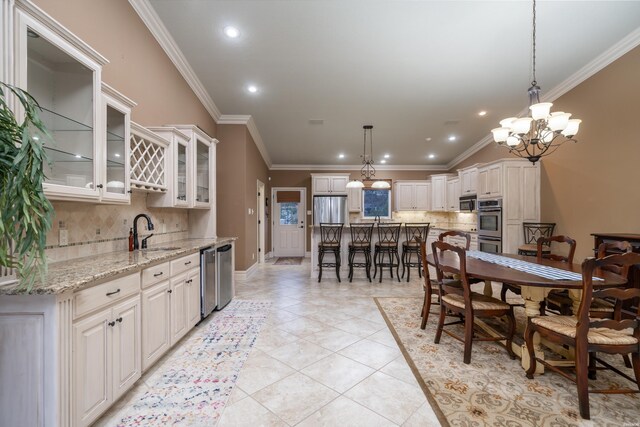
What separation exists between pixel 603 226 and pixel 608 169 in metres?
0.74

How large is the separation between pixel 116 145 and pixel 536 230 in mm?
5912

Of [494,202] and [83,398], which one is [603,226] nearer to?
[494,202]

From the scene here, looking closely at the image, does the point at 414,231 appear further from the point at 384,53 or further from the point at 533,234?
the point at 384,53

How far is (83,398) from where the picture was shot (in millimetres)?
1332

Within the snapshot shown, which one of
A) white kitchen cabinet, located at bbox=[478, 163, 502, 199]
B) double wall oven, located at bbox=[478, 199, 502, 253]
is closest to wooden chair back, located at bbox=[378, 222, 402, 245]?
double wall oven, located at bbox=[478, 199, 502, 253]

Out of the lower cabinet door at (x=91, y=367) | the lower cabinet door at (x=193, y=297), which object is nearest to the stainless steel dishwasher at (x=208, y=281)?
the lower cabinet door at (x=193, y=297)

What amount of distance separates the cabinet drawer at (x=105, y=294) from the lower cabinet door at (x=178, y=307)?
0.53m

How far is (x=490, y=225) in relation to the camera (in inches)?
195

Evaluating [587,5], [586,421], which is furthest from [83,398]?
[587,5]

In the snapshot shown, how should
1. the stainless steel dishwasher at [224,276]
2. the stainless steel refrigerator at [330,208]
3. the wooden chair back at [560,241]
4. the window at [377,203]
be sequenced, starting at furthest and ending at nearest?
1. the window at [377,203]
2. the stainless steel refrigerator at [330,208]
3. the stainless steel dishwasher at [224,276]
4. the wooden chair back at [560,241]

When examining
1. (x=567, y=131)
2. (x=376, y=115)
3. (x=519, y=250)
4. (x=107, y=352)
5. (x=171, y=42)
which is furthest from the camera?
(x=376, y=115)

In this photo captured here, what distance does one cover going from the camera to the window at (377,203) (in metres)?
7.95

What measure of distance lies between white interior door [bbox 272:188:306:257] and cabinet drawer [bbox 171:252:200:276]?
17.6 feet

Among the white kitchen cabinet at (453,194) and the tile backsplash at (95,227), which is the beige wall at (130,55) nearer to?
the tile backsplash at (95,227)
